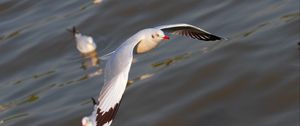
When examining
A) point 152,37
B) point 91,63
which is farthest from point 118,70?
point 91,63

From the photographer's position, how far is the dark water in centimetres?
1025

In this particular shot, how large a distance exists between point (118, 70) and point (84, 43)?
14.6 ft

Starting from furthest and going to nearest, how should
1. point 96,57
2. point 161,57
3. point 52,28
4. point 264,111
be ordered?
point 52,28
point 96,57
point 161,57
point 264,111

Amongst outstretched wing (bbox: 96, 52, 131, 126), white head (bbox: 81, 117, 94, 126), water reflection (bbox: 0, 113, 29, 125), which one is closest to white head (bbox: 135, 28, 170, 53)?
Result: outstretched wing (bbox: 96, 52, 131, 126)

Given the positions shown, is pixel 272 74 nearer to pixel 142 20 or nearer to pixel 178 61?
pixel 178 61

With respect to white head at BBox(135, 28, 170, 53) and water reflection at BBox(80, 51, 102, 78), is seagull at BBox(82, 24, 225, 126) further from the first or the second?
water reflection at BBox(80, 51, 102, 78)

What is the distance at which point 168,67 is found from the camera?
11758 millimetres

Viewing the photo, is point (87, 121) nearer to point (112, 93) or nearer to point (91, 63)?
point (112, 93)

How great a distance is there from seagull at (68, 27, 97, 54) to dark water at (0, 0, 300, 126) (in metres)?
0.16

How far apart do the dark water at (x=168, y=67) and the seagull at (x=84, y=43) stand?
0.16 m

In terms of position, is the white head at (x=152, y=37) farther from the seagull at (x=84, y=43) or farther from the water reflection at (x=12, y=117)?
the seagull at (x=84, y=43)

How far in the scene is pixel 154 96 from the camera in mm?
10984

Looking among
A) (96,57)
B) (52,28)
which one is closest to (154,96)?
(96,57)

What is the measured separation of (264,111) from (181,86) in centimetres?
151
